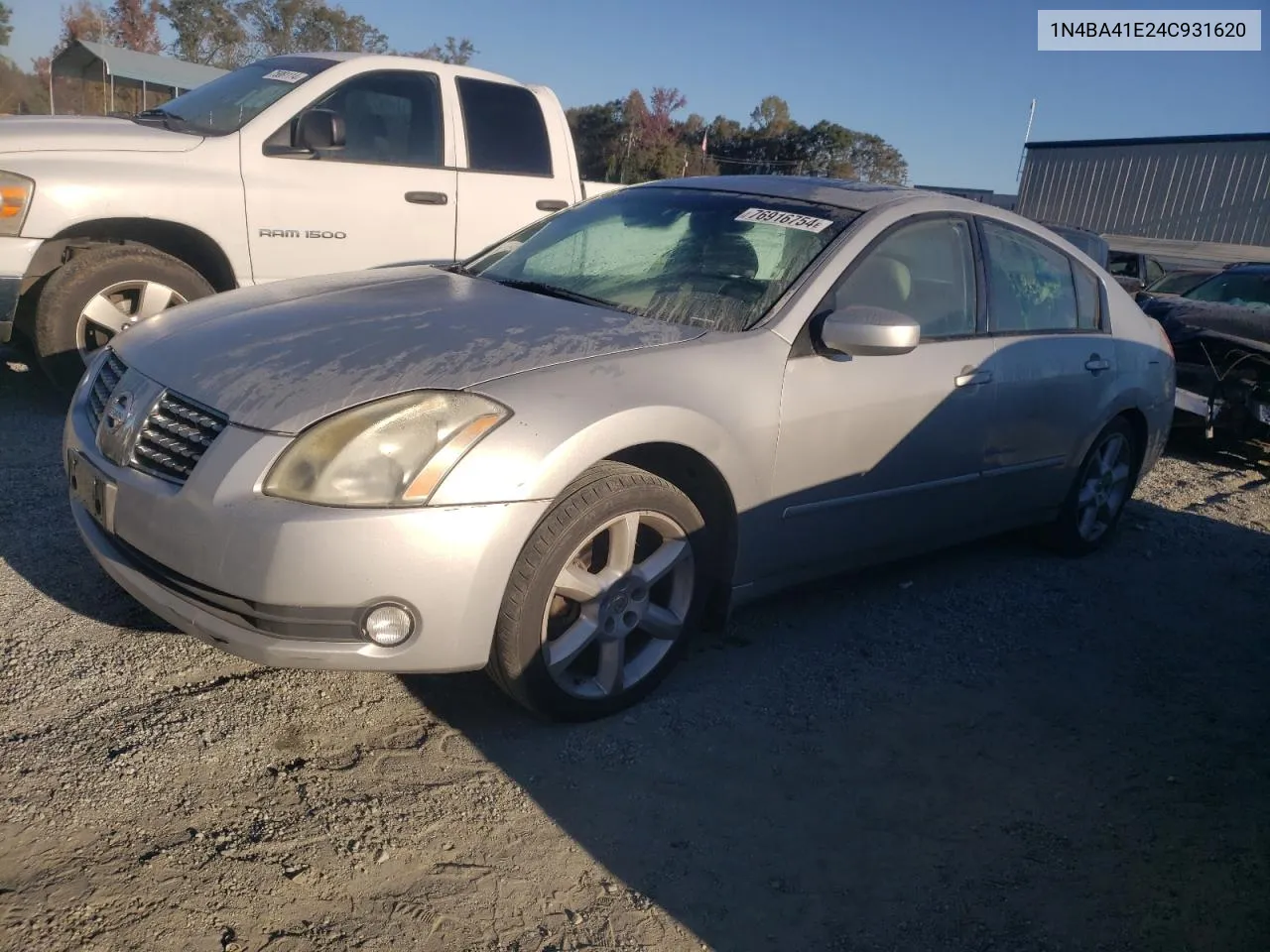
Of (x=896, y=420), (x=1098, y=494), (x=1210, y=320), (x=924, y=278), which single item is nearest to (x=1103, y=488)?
(x=1098, y=494)

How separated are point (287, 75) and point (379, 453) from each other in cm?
430

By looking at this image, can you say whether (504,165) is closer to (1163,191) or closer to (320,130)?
(320,130)

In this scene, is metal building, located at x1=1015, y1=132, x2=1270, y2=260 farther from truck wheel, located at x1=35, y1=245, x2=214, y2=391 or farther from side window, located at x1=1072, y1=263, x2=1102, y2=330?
truck wheel, located at x1=35, y1=245, x2=214, y2=391

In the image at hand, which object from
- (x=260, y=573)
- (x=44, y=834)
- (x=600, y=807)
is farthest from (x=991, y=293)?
(x=44, y=834)

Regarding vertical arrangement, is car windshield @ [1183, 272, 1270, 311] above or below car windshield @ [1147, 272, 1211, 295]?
above

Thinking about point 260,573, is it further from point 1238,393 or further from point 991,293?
point 1238,393

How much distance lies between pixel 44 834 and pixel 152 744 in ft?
1.32

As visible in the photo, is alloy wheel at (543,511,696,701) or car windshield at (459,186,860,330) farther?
car windshield at (459,186,860,330)

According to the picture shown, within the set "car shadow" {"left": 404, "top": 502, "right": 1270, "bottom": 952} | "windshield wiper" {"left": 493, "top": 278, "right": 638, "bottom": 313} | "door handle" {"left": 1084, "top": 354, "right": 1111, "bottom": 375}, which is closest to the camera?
"car shadow" {"left": 404, "top": 502, "right": 1270, "bottom": 952}

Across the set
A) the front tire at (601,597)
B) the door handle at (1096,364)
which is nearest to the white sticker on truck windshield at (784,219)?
the front tire at (601,597)

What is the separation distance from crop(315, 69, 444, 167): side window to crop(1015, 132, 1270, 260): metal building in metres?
20.3

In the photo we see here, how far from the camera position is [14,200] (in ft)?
16.2

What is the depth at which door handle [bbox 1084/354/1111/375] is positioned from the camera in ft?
15.3

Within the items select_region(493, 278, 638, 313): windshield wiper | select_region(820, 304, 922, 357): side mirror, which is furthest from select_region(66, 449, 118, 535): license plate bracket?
select_region(820, 304, 922, 357): side mirror
